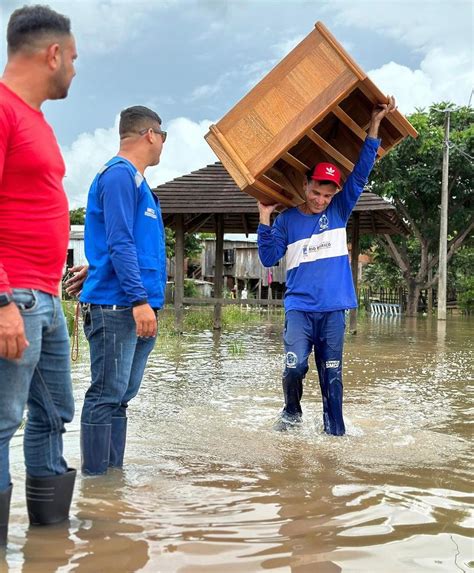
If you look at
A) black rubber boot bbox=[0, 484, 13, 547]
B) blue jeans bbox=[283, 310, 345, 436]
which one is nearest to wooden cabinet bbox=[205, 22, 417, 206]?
blue jeans bbox=[283, 310, 345, 436]

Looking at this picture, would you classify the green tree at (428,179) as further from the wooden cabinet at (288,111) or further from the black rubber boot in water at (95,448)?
the black rubber boot in water at (95,448)

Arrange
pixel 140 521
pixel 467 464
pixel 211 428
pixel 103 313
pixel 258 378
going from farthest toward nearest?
1. pixel 258 378
2. pixel 211 428
3. pixel 467 464
4. pixel 103 313
5. pixel 140 521

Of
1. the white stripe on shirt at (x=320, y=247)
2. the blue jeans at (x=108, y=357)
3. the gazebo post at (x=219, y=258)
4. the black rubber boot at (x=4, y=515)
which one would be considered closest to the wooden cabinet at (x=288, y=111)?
the white stripe on shirt at (x=320, y=247)

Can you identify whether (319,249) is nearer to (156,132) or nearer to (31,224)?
(156,132)

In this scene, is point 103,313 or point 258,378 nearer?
point 103,313

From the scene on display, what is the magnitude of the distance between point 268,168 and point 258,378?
390 centimetres

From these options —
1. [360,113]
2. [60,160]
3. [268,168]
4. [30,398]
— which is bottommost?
[30,398]

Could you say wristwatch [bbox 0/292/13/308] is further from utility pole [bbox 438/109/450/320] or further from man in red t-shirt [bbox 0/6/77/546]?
utility pole [bbox 438/109/450/320]

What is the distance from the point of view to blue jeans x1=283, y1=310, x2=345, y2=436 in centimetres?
479

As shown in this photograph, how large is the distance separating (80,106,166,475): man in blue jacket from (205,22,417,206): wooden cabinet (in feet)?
3.34

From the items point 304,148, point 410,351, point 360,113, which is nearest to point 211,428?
point 304,148

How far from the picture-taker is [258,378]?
26.5ft

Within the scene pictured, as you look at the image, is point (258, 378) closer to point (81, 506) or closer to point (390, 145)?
point (390, 145)

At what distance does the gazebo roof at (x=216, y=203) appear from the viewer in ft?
48.2
